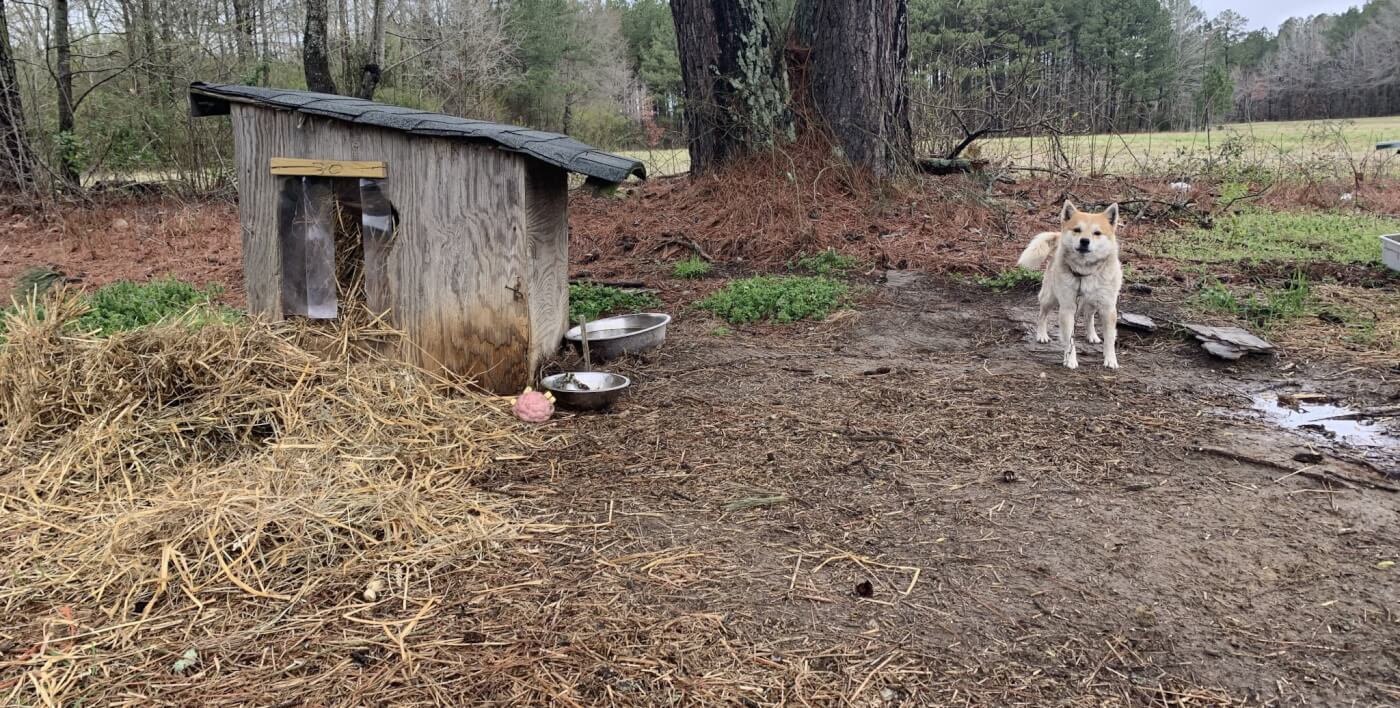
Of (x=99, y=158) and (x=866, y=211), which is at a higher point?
(x=99, y=158)

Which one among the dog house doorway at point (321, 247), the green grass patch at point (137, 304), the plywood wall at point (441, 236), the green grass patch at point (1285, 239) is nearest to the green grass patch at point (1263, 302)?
the green grass patch at point (1285, 239)

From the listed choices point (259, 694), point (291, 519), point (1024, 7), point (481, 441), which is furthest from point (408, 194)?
point (1024, 7)

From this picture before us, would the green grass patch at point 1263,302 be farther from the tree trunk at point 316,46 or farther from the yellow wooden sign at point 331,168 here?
the tree trunk at point 316,46

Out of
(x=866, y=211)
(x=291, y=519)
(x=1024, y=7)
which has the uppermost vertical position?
(x=1024, y=7)

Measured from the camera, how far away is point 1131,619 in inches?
102

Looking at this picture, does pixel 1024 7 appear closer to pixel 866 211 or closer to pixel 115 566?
pixel 866 211

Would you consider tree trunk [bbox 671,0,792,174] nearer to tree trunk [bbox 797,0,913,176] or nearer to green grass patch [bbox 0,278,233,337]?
tree trunk [bbox 797,0,913,176]

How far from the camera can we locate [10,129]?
11414mm

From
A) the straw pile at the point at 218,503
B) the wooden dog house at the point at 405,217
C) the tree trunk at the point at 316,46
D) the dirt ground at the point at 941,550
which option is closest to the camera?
the dirt ground at the point at 941,550

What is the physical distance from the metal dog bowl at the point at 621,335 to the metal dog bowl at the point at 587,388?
1.30 feet

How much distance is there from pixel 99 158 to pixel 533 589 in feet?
46.6

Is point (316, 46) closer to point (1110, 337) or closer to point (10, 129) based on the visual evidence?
point (10, 129)

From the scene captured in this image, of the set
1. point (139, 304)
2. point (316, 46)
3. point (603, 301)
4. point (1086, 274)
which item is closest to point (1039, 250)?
point (1086, 274)

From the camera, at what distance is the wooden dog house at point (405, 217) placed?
14.6ft
